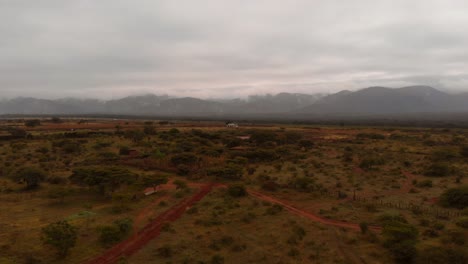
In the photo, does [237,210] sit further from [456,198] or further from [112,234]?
[456,198]

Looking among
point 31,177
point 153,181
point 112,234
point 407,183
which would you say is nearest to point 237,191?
point 153,181

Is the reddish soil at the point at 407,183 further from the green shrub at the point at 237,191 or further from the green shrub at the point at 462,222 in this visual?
the green shrub at the point at 237,191

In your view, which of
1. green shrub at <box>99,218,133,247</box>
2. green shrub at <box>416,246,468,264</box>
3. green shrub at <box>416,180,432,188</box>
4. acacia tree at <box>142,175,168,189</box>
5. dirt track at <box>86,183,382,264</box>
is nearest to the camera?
green shrub at <box>416,246,468,264</box>

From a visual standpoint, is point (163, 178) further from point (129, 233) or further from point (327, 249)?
point (327, 249)

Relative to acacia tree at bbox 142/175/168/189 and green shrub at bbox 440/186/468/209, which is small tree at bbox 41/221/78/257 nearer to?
acacia tree at bbox 142/175/168/189

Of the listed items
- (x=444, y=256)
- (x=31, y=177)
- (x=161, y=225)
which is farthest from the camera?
(x=31, y=177)

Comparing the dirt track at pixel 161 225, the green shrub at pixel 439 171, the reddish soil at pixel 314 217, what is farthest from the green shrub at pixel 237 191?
the green shrub at pixel 439 171

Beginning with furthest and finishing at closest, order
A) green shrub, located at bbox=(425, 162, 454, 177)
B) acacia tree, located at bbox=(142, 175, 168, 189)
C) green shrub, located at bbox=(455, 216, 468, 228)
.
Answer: green shrub, located at bbox=(425, 162, 454, 177)
acacia tree, located at bbox=(142, 175, 168, 189)
green shrub, located at bbox=(455, 216, 468, 228)

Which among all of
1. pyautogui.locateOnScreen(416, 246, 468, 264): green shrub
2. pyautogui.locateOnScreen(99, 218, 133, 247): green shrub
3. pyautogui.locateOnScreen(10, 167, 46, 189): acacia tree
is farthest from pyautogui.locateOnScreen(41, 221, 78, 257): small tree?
pyautogui.locateOnScreen(416, 246, 468, 264): green shrub
